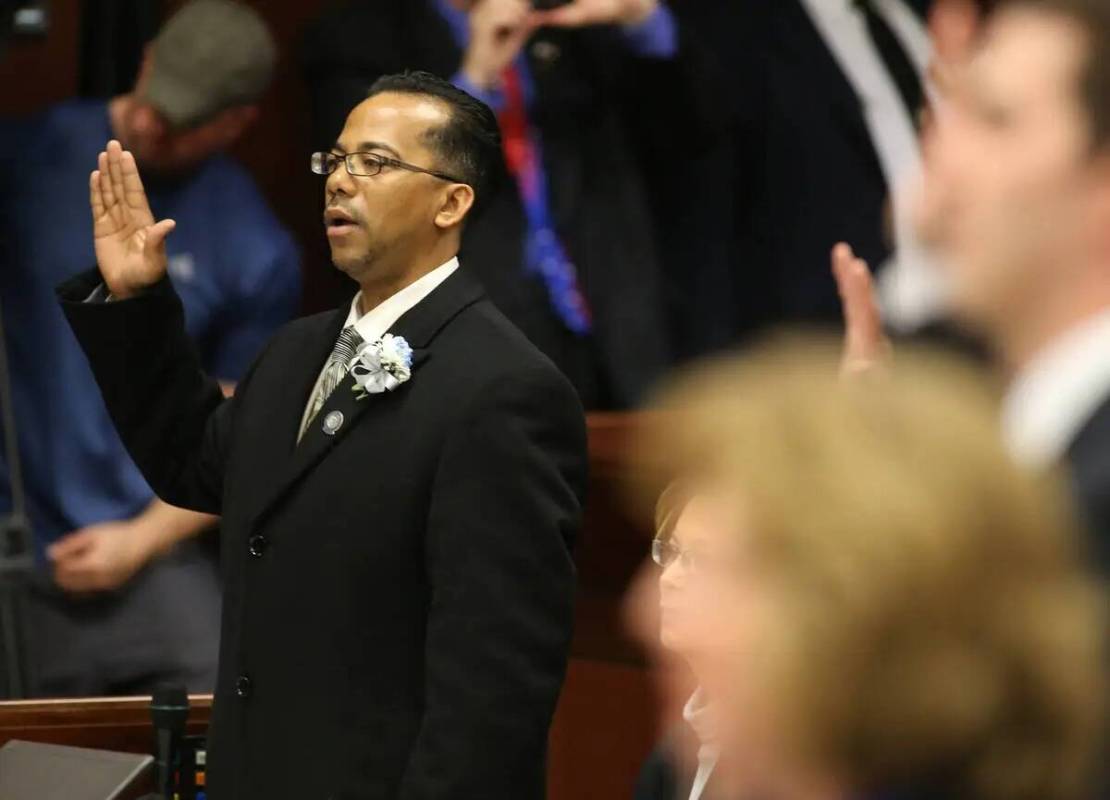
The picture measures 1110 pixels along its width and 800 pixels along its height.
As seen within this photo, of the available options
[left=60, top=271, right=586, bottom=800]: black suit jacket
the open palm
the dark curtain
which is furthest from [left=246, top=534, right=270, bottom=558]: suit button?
the dark curtain

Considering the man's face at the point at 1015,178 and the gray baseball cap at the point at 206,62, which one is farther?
the gray baseball cap at the point at 206,62

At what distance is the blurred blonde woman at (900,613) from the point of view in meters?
1.01

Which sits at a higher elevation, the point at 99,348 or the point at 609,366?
the point at 99,348

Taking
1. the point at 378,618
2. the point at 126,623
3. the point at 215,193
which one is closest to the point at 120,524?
the point at 126,623

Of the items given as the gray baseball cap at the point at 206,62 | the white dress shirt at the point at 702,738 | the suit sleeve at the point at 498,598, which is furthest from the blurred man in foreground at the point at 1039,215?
the gray baseball cap at the point at 206,62

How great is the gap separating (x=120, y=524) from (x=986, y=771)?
272 cm

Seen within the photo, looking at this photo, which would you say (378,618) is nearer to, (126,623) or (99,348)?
(99,348)

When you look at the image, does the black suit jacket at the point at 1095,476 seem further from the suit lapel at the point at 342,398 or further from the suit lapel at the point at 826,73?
the suit lapel at the point at 826,73

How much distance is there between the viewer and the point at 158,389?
2604 mm

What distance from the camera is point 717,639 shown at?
1.10 m

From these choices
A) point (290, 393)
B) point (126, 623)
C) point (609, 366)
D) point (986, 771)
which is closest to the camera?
point (986, 771)

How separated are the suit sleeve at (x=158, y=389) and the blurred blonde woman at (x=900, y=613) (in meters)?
1.58

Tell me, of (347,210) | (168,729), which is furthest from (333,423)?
(168,729)

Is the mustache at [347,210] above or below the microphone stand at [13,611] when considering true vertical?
above
